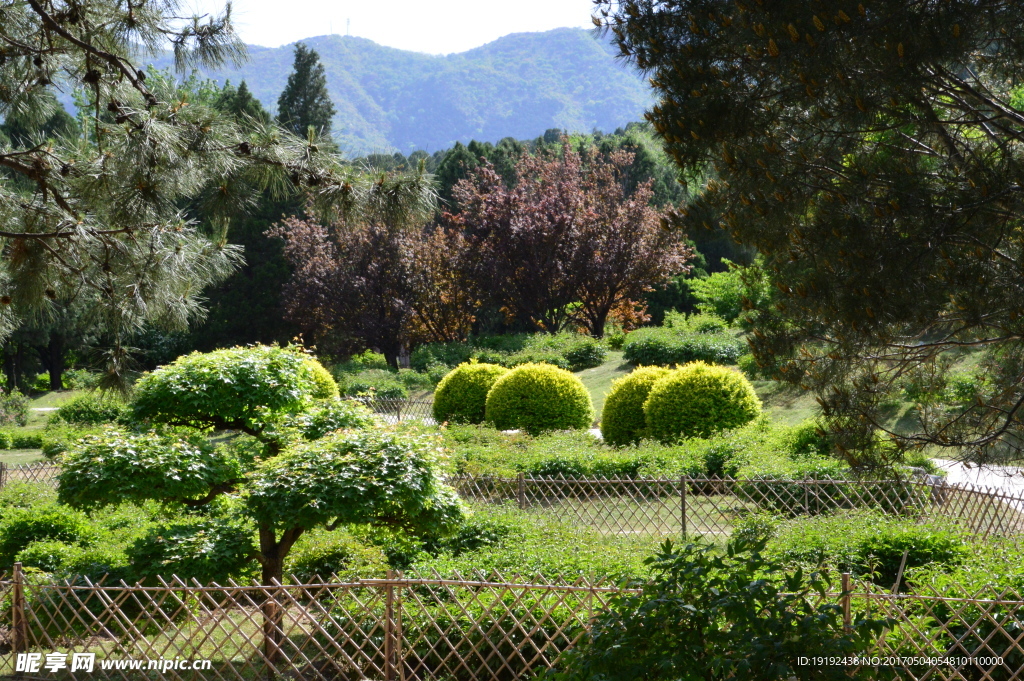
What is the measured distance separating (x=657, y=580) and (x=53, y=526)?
6179 millimetres

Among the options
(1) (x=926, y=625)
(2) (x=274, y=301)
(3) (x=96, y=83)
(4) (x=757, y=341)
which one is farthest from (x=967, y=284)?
(2) (x=274, y=301)

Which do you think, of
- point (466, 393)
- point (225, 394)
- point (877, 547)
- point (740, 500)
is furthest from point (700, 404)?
point (225, 394)

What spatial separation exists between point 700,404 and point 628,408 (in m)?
1.28

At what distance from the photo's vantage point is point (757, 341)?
15.4 feet

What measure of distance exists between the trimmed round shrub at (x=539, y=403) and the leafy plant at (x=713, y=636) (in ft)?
33.9

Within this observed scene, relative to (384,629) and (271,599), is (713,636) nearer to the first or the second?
(384,629)

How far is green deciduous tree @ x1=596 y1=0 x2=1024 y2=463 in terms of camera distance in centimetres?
365

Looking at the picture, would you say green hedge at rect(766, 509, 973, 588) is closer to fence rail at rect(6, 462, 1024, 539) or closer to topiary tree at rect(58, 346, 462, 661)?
fence rail at rect(6, 462, 1024, 539)

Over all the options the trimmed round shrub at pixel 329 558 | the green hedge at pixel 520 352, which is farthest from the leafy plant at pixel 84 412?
the trimmed round shrub at pixel 329 558

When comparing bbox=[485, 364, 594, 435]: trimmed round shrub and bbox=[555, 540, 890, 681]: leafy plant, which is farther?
bbox=[485, 364, 594, 435]: trimmed round shrub

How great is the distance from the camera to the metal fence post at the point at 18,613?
492 cm

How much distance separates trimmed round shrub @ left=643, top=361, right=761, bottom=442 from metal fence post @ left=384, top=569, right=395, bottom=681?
24.7 ft

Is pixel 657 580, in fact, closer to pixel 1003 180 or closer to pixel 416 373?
pixel 1003 180

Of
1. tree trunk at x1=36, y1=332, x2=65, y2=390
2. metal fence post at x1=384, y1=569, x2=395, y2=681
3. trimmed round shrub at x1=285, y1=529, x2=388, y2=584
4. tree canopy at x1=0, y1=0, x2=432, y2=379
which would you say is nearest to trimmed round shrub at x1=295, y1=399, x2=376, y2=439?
trimmed round shrub at x1=285, y1=529, x2=388, y2=584
